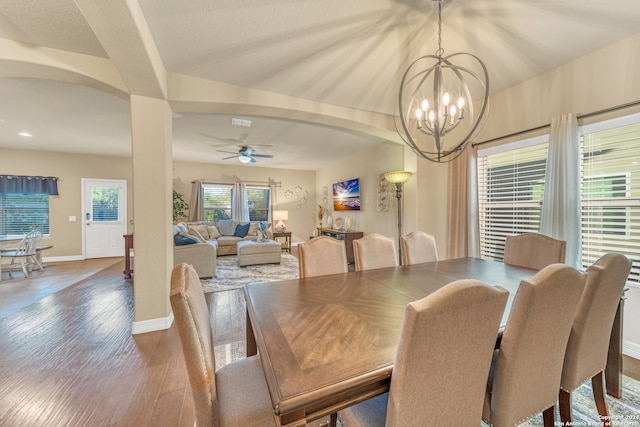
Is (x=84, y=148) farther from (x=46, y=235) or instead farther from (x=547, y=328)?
(x=547, y=328)

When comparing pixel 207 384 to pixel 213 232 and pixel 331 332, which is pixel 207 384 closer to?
pixel 331 332

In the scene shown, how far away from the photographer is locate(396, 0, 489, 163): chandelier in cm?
153

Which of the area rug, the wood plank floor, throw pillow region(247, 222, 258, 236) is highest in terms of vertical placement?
throw pillow region(247, 222, 258, 236)

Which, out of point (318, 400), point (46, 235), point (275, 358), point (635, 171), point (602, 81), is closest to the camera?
point (318, 400)

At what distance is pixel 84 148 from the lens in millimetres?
5281

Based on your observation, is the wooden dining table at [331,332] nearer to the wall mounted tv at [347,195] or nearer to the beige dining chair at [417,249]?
the beige dining chair at [417,249]

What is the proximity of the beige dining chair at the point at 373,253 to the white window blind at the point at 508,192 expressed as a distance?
1662 millimetres

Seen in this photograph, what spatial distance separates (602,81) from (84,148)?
821 cm

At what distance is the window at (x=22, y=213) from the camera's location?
527cm

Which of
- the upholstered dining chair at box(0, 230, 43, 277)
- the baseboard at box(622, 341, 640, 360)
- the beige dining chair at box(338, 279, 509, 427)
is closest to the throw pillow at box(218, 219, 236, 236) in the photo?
the upholstered dining chair at box(0, 230, 43, 277)

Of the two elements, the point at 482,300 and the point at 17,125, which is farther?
the point at 17,125

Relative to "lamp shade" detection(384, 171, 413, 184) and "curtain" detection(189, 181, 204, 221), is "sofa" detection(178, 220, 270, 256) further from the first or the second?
"lamp shade" detection(384, 171, 413, 184)

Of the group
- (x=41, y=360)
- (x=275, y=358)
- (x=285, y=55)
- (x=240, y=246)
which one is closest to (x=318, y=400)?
(x=275, y=358)

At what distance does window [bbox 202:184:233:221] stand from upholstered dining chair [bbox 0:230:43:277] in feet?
10.5
